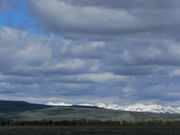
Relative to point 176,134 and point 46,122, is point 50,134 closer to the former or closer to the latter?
point 176,134

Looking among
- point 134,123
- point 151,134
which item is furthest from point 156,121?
point 151,134

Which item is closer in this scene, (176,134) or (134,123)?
(176,134)

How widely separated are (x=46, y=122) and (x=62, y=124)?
661 cm

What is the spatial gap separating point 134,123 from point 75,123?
2153cm

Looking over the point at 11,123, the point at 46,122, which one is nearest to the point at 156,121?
the point at 46,122

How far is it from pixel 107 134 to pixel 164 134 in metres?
11.7

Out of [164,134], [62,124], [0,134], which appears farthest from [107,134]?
[62,124]

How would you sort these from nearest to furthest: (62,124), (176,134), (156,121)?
(176,134), (62,124), (156,121)

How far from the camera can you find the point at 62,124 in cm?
17712

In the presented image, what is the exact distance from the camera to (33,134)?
104 metres

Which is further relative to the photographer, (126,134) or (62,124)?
(62,124)

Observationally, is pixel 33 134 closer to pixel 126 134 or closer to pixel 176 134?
pixel 126 134

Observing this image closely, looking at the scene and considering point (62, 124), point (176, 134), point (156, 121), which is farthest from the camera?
point (156, 121)

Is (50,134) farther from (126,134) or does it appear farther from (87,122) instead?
(87,122)
